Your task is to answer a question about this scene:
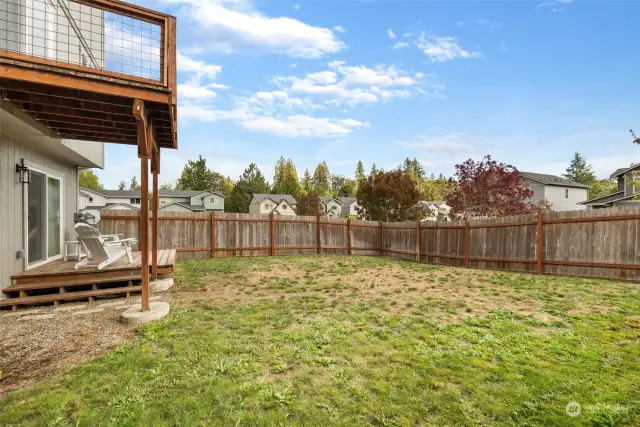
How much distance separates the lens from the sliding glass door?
232 inches

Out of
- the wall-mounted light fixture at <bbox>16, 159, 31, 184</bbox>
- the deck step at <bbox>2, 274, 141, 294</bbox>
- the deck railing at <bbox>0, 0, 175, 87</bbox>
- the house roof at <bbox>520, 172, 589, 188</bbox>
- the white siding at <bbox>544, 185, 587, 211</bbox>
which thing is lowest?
the deck step at <bbox>2, 274, 141, 294</bbox>

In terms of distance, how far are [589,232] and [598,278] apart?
3.52 ft

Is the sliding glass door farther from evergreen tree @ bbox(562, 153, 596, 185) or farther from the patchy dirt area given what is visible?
evergreen tree @ bbox(562, 153, 596, 185)

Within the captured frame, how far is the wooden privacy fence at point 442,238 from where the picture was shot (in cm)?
735

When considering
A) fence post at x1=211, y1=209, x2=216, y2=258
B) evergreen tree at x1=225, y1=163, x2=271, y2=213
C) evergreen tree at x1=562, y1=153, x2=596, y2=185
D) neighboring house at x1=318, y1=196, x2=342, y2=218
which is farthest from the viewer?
evergreen tree at x1=562, y1=153, x2=596, y2=185

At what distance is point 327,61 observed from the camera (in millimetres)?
13688

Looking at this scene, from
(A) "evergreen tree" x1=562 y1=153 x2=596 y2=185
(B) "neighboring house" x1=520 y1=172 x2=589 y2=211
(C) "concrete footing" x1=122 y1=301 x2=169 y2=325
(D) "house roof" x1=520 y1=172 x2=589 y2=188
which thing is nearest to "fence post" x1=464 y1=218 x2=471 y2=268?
(C) "concrete footing" x1=122 y1=301 x2=169 y2=325

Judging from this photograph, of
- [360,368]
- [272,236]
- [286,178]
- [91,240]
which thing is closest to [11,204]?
[91,240]

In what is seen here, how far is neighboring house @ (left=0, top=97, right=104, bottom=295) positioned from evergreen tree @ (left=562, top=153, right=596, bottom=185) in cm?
6473

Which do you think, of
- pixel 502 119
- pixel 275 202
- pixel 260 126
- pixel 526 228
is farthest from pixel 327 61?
pixel 275 202

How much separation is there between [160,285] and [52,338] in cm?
251

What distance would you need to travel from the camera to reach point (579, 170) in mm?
55062

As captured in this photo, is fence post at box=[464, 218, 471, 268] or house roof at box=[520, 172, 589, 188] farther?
house roof at box=[520, 172, 589, 188]

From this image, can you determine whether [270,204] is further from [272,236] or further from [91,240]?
[91,240]
